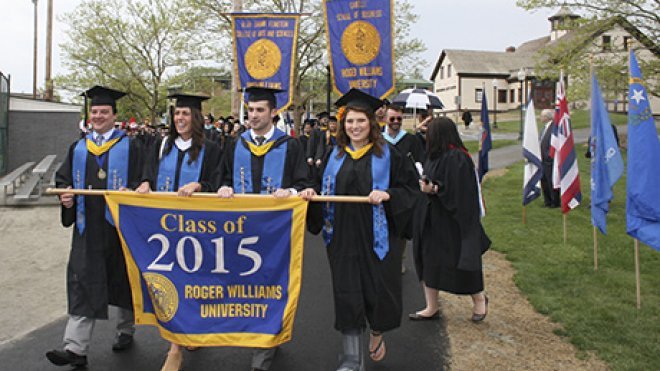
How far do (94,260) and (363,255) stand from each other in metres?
2.16

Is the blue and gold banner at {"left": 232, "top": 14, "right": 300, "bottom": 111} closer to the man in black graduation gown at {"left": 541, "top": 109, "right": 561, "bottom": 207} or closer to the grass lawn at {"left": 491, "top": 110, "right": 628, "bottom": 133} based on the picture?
the man in black graduation gown at {"left": 541, "top": 109, "right": 561, "bottom": 207}

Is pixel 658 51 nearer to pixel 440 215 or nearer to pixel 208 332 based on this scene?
pixel 440 215

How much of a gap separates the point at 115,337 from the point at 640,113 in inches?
209

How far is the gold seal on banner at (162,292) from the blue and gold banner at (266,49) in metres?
4.16

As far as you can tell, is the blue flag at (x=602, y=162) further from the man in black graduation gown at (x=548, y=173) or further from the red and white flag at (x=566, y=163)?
the man in black graduation gown at (x=548, y=173)

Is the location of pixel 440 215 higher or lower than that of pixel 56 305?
higher

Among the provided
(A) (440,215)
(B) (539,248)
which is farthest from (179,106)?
(B) (539,248)

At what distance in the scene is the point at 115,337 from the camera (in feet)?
15.8

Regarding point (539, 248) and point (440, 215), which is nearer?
point (440, 215)

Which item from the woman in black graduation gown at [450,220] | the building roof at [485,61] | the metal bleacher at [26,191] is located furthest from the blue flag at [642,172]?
the building roof at [485,61]

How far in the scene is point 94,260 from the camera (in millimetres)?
4324

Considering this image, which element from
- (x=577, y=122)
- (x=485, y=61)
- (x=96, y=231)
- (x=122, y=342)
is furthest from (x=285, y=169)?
(x=485, y=61)

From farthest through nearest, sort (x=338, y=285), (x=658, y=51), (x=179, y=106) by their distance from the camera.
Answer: (x=658, y=51), (x=179, y=106), (x=338, y=285)

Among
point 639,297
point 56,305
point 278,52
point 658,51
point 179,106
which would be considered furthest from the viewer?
point 658,51
